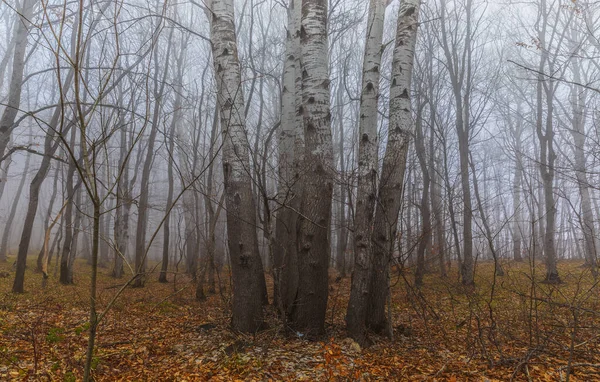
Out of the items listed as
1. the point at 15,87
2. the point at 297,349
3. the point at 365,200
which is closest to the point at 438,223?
the point at 365,200

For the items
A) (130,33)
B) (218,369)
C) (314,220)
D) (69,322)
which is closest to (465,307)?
(314,220)

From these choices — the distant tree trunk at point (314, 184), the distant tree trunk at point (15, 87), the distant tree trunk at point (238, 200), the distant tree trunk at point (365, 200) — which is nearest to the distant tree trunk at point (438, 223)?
the distant tree trunk at point (365, 200)

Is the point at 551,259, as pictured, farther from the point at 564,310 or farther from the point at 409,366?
the point at 409,366

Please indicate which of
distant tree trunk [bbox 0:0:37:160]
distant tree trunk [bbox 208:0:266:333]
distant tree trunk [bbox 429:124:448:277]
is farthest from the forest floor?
distant tree trunk [bbox 0:0:37:160]

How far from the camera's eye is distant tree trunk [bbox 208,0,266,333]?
4297mm

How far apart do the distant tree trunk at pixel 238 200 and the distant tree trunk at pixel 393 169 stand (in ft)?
4.88

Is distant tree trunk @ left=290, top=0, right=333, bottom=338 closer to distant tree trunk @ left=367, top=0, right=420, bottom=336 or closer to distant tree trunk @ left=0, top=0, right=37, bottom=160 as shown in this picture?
distant tree trunk @ left=367, top=0, right=420, bottom=336

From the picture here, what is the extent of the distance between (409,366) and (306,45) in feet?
12.9

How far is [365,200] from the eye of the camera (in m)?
4.27

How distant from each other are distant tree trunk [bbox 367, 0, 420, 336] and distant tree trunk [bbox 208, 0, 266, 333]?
1.49 metres

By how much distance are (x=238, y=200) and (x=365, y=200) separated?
1.54m

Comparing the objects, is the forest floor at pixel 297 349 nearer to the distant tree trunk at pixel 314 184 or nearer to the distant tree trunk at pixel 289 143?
the distant tree trunk at pixel 314 184

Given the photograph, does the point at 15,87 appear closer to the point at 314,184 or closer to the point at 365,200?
the point at 314,184

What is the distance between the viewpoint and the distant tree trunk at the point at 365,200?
4164 mm
